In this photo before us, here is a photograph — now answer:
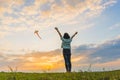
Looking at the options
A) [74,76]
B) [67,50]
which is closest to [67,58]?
[67,50]

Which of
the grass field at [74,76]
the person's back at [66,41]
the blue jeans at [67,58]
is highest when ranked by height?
the person's back at [66,41]

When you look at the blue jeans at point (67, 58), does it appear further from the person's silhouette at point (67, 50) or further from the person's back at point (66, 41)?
the person's back at point (66, 41)

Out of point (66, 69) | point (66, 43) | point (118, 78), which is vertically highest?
point (66, 43)

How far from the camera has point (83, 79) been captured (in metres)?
16.2

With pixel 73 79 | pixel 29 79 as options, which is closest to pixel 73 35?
pixel 29 79

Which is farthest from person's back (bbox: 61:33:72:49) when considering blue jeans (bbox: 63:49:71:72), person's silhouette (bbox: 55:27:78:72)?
blue jeans (bbox: 63:49:71:72)

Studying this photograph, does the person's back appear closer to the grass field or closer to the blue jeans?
the blue jeans

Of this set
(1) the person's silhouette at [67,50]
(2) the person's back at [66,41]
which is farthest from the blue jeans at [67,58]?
(2) the person's back at [66,41]

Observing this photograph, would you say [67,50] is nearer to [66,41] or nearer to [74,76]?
[66,41]

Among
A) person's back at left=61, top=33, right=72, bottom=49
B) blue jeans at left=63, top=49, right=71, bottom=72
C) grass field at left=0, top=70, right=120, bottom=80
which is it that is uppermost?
person's back at left=61, top=33, right=72, bottom=49

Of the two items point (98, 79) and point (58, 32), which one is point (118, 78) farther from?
point (58, 32)

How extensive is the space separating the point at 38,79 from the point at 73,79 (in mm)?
2683

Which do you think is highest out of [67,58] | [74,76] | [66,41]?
[66,41]

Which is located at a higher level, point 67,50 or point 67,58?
point 67,50
